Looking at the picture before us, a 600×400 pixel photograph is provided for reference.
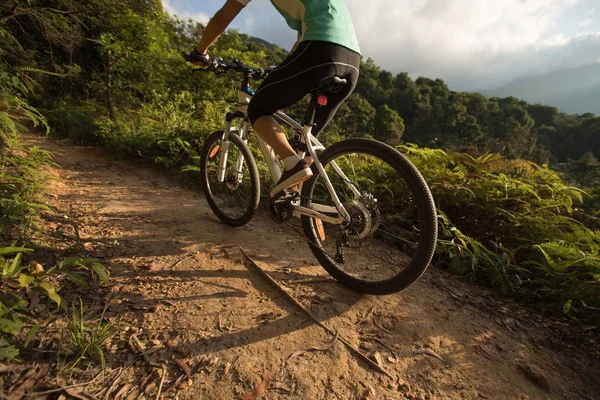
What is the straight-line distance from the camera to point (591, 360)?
1.73 metres

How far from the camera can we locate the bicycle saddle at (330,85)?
5.97 feet

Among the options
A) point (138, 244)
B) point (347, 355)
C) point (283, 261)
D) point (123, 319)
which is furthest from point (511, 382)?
point (138, 244)

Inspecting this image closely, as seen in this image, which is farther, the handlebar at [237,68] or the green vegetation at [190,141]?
the handlebar at [237,68]

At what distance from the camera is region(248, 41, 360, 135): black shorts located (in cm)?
180

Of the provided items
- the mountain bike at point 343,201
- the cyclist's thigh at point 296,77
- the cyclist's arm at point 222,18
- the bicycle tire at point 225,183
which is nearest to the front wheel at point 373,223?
the mountain bike at point 343,201

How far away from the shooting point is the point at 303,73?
6.04 ft

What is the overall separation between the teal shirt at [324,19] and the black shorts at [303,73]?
0.04 m

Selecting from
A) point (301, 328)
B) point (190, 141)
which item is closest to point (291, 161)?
point (301, 328)

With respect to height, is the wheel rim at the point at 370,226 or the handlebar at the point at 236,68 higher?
the handlebar at the point at 236,68

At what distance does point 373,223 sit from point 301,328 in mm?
914

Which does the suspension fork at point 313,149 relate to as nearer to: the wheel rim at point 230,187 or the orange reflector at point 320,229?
the orange reflector at point 320,229

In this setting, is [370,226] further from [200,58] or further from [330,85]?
[200,58]

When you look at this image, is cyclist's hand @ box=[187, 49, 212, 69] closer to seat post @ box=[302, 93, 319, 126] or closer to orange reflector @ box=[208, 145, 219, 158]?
orange reflector @ box=[208, 145, 219, 158]

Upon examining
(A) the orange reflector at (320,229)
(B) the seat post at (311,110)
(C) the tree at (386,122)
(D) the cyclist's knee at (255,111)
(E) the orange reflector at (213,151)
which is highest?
(C) the tree at (386,122)
